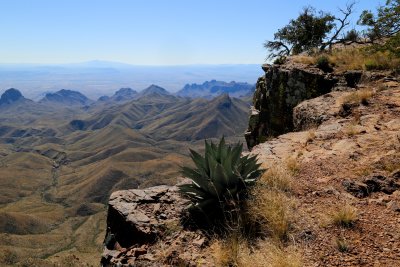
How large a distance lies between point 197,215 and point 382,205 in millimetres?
3345

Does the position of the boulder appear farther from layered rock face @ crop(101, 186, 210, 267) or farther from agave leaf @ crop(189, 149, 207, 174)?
layered rock face @ crop(101, 186, 210, 267)

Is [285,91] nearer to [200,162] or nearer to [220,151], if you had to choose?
[220,151]

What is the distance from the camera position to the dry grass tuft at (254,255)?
191 inches

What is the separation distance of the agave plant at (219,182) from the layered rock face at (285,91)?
11.3 meters

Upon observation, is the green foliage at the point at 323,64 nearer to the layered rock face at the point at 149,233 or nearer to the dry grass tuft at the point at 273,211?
the layered rock face at the point at 149,233

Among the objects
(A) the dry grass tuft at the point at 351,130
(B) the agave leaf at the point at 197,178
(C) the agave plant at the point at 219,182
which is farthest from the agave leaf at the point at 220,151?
(A) the dry grass tuft at the point at 351,130

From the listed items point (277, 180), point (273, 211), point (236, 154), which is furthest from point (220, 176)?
point (277, 180)

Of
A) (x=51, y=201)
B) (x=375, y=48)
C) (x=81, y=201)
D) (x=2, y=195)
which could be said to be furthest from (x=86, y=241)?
(x=375, y=48)

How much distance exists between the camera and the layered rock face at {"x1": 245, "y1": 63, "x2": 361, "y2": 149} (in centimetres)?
1755

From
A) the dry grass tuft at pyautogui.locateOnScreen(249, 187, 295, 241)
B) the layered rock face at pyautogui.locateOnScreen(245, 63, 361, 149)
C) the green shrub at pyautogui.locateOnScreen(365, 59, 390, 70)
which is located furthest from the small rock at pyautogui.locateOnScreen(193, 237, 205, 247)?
the green shrub at pyautogui.locateOnScreen(365, 59, 390, 70)

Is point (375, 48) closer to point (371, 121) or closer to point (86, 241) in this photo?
point (371, 121)

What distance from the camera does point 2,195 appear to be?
195000 mm

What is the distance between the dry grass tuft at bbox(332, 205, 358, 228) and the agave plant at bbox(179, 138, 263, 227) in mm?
1624

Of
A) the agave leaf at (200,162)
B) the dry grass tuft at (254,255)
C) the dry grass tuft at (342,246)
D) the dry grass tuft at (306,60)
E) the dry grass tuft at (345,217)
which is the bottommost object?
the dry grass tuft at (254,255)
